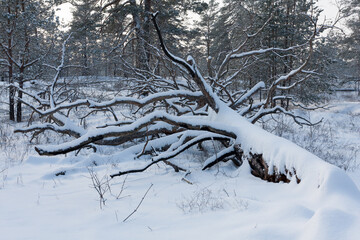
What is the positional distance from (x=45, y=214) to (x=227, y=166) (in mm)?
2735

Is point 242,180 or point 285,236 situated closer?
point 285,236

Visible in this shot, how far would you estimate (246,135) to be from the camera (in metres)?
3.30

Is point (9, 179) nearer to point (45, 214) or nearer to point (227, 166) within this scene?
point (45, 214)

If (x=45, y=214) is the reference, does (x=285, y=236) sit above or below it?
above

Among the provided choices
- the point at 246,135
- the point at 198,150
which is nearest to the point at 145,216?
the point at 246,135

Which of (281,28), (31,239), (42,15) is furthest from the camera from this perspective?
(281,28)

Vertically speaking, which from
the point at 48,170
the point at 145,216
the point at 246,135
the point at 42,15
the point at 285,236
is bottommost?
the point at 48,170

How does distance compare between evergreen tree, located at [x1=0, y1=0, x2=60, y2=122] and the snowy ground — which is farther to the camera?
evergreen tree, located at [x1=0, y1=0, x2=60, y2=122]

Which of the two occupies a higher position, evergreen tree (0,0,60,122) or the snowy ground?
evergreen tree (0,0,60,122)

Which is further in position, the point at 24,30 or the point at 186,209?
the point at 24,30

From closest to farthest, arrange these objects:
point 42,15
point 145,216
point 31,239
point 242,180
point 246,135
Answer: point 31,239
point 145,216
point 242,180
point 246,135
point 42,15

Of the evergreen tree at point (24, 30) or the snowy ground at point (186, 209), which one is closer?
the snowy ground at point (186, 209)

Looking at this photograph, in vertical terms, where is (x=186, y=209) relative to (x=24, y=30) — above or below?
below

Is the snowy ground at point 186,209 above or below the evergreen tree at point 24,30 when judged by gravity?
below
